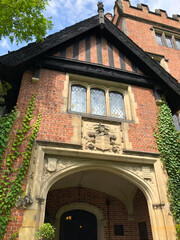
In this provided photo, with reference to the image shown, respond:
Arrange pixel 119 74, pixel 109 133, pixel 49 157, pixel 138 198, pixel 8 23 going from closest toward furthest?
pixel 8 23
pixel 49 157
pixel 109 133
pixel 119 74
pixel 138 198

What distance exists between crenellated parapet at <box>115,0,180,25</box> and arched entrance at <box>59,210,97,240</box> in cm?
1299

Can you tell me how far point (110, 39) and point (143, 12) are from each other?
8.45 meters

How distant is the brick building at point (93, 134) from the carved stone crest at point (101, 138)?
30mm

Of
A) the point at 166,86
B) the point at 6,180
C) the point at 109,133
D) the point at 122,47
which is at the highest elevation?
the point at 122,47

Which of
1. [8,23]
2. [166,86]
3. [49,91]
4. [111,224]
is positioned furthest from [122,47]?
[111,224]

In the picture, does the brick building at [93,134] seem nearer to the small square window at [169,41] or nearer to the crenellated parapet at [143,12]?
the small square window at [169,41]

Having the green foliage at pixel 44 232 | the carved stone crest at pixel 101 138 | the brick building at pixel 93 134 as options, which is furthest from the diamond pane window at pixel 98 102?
the green foliage at pixel 44 232

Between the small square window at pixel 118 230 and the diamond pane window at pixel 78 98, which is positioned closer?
the diamond pane window at pixel 78 98

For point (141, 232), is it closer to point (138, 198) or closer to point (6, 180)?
point (138, 198)

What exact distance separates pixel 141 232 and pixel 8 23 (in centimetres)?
797

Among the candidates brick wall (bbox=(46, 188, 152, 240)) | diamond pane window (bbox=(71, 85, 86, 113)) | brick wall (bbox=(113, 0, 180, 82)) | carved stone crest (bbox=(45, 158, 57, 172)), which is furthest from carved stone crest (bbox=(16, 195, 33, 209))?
brick wall (bbox=(113, 0, 180, 82))

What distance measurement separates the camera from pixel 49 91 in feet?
19.6

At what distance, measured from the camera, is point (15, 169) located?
449 centimetres

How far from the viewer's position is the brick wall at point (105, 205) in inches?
277
